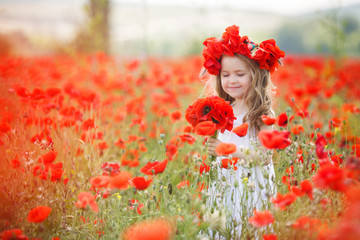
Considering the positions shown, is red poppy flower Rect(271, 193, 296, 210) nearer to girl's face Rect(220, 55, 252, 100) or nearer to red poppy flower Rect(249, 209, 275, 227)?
red poppy flower Rect(249, 209, 275, 227)

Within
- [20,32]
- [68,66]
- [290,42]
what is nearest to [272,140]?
[68,66]

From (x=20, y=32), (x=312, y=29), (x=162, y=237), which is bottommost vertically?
(x=162, y=237)

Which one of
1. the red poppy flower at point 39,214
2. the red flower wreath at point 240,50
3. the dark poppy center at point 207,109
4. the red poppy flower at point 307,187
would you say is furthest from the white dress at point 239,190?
the red poppy flower at point 39,214

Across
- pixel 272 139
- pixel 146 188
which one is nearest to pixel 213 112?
pixel 272 139

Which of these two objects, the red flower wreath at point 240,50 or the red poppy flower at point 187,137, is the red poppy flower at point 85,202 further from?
the red flower wreath at point 240,50

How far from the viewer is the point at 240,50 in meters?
2.28

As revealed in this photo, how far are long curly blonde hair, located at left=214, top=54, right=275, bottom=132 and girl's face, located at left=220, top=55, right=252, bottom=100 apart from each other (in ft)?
0.10

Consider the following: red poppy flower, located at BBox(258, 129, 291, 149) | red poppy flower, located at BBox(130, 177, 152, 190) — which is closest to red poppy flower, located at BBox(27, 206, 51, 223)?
red poppy flower, located at BBox(130, 177, 152, 190)

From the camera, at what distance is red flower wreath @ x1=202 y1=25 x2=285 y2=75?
227 centimetres

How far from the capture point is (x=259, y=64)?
7.80 feet

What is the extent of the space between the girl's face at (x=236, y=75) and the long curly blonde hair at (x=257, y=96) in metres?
0.03

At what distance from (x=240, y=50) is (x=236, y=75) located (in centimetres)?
18

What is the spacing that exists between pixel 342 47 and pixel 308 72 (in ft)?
6.64

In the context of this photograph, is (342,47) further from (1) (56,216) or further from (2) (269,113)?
(1) (56,216)
